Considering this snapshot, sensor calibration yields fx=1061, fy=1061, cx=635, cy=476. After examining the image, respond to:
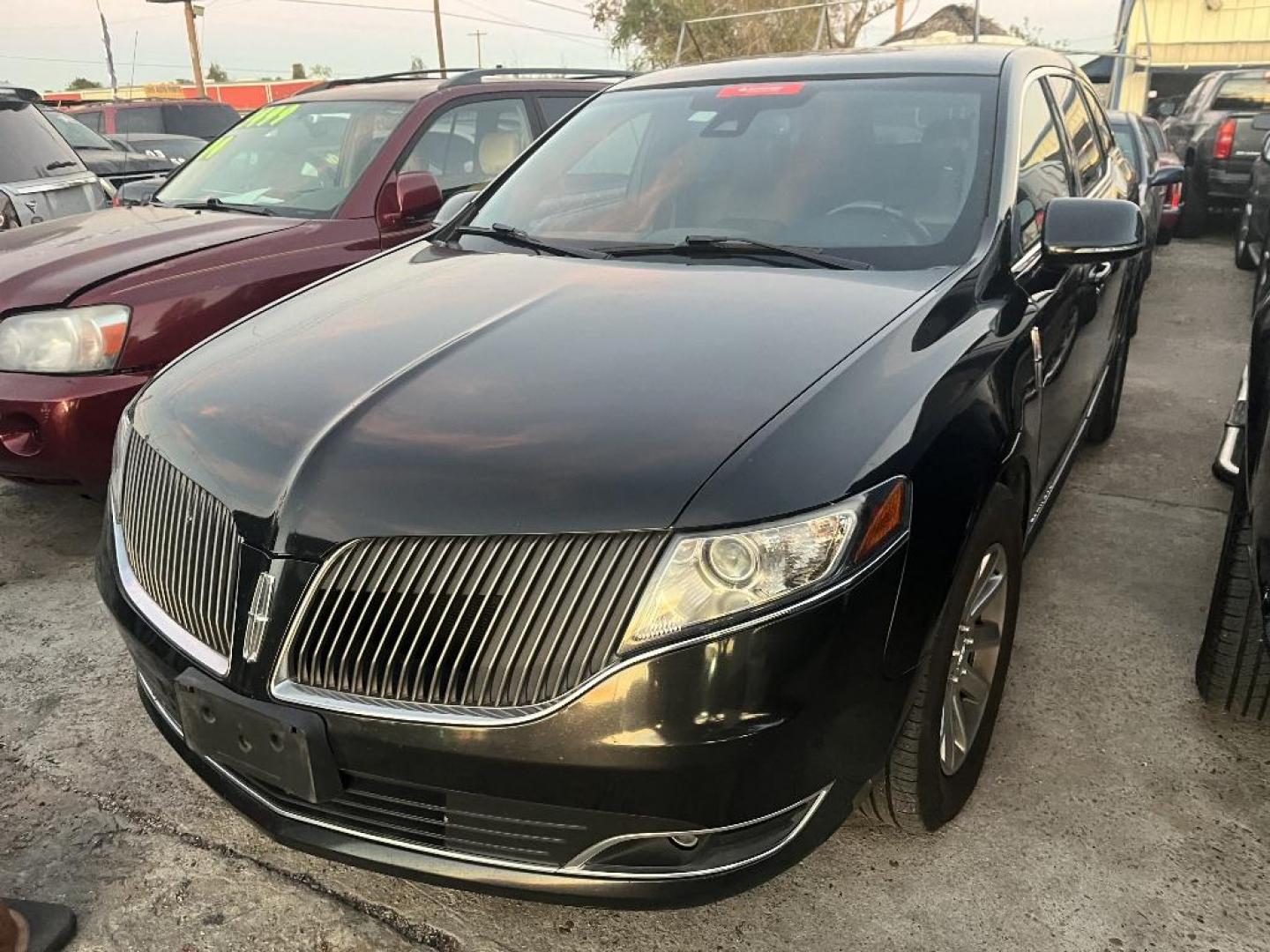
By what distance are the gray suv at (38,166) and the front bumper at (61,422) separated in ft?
11.6

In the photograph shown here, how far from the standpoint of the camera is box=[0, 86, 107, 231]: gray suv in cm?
659

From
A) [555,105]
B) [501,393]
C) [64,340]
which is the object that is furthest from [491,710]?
[555,105]

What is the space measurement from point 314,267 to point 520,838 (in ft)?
9.99

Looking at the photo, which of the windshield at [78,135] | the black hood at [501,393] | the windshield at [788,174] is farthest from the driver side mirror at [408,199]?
the windshield at [78,135]

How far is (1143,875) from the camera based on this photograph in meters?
2.21

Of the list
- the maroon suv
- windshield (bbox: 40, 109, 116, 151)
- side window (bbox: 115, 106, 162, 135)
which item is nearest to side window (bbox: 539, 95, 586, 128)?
the maroon suv

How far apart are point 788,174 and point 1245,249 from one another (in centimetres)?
768

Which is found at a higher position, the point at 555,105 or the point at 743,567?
the point at 555,105

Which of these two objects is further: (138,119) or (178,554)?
(138,119)

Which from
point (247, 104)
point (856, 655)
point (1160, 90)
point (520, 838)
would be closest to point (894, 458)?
point (856, 655)

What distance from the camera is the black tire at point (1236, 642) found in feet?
8.47

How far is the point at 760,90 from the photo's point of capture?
3.22 m

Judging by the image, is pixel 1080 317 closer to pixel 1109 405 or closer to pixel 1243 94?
pixel 1109 405

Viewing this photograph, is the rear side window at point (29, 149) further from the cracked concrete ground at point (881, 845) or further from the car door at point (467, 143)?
the cracked concrete ground at point (881, 845)
